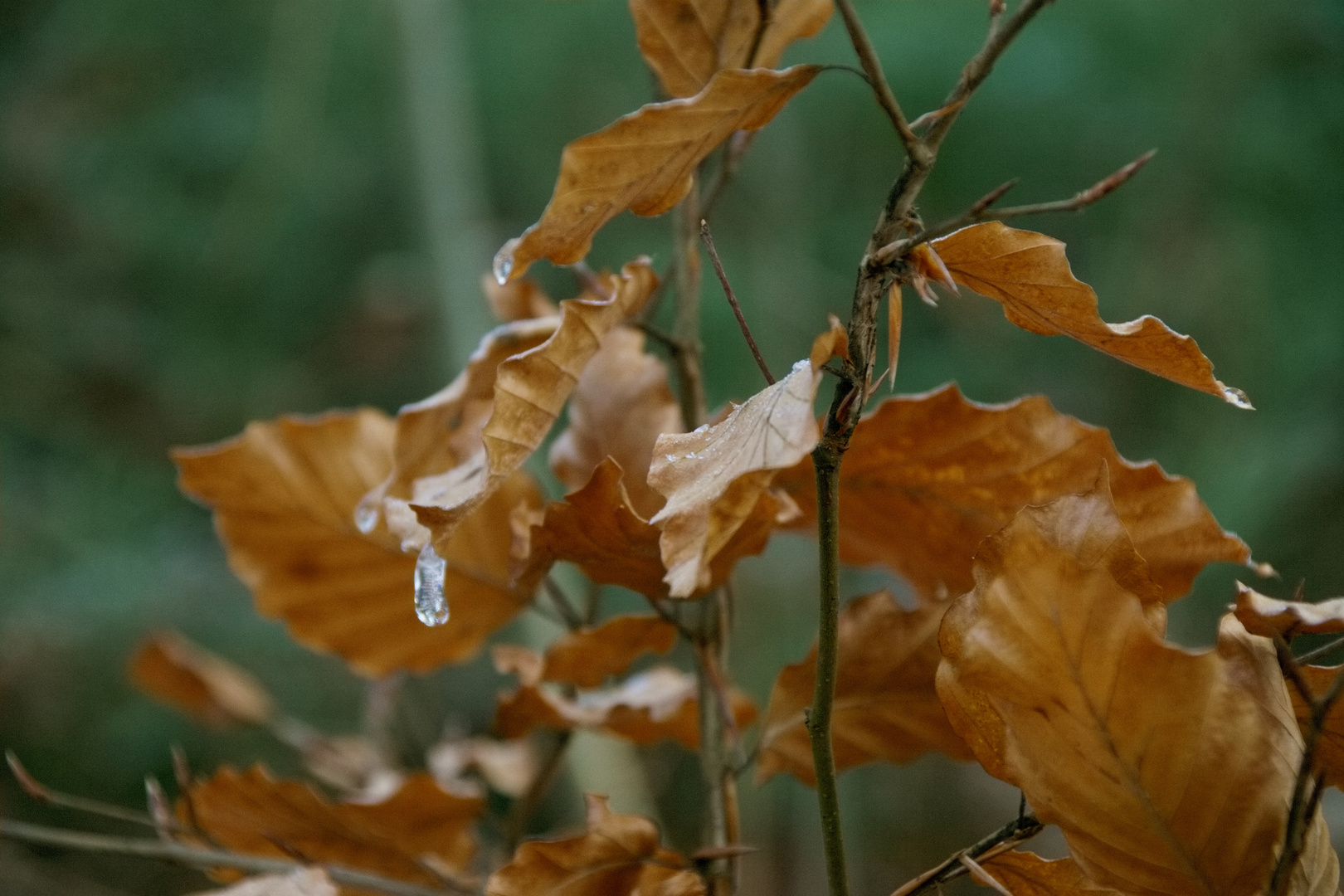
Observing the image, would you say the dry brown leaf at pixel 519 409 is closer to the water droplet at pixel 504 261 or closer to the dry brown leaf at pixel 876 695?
the water droplet at pixel 504 261

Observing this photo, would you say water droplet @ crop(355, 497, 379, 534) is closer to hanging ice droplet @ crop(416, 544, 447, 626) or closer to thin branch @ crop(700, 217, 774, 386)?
hanging ice droplet @ crop(416, 544, 447, 626)

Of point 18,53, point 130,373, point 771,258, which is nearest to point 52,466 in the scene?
point 130,373

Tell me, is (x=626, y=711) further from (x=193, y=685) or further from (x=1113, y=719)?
(x=193, y=685)

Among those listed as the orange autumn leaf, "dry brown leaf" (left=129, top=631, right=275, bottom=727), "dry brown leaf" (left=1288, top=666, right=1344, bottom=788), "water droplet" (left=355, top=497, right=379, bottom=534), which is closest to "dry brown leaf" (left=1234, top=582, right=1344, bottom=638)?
"dry brown leaf" (left=1288, top=666, right=1344, bottom=788)

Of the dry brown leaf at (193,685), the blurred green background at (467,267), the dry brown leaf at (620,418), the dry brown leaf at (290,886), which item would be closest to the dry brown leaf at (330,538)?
the dry brown leaf at (620,418)

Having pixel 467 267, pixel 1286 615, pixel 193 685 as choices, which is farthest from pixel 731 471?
pixel 467 267

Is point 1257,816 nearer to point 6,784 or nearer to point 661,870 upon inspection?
point 661,870

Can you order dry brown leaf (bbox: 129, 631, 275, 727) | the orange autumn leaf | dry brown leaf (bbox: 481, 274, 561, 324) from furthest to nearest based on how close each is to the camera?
1. dry brown leaf (bbox: 129, 631, 275, 727)
2. dry brown leaf (bbox: 481, 274, 561, 324)
3. the orange autumn leaf
